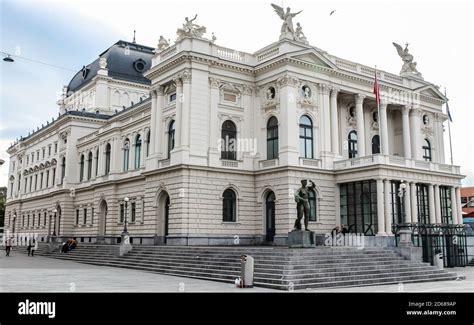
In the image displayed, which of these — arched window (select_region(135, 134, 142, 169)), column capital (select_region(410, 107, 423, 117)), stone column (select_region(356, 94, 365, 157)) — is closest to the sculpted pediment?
stone column (select_region(356, 94, 365, 157))

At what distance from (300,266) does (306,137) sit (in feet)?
60.0

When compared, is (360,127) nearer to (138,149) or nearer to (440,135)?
(440,135)

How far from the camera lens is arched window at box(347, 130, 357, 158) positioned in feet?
141

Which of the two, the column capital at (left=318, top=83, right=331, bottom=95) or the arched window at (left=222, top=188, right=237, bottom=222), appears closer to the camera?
the arched window at (left=222, top=188, right=237, bottom=222)

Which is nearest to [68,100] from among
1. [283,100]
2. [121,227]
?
[121,227]

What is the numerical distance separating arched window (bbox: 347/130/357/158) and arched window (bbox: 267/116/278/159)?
27.7 ft

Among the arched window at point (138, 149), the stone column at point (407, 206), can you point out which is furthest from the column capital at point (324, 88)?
the arched window at point (138, 149)

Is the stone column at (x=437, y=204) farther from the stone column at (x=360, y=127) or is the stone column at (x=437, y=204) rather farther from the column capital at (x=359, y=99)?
the column capital at (x=359, y=99)

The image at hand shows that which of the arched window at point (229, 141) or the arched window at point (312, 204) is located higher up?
the arched window at point (229, 141)

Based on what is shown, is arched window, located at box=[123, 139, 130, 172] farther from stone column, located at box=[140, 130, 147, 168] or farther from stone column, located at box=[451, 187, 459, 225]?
stone column, located at box=[451, 187, 459, 225]

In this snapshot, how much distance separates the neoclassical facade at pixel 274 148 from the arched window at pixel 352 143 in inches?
3.6

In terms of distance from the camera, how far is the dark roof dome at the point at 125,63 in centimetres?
6335

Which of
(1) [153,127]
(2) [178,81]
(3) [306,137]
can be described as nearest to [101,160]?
(1) [153,127]
